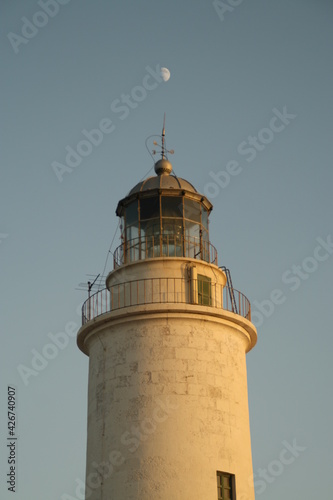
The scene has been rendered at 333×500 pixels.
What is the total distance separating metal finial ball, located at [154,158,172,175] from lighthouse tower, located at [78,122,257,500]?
3.02ft

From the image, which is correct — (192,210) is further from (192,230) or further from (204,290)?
(204,290)

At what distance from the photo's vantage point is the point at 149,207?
21781 mm

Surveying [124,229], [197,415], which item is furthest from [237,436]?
[124,229]

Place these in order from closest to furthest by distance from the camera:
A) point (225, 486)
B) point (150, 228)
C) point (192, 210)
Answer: point (225, 486) < point (150, 228) < point (192, 210)

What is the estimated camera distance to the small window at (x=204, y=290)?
67.8 feet

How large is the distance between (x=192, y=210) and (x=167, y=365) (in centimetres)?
474

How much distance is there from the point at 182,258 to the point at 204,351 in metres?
2.57

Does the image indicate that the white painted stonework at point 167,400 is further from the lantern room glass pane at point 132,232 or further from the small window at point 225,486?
the lantern room glass pane at point 132,232

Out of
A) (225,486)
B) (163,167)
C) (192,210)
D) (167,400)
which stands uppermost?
(163,167)

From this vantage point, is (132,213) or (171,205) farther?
(132,213)

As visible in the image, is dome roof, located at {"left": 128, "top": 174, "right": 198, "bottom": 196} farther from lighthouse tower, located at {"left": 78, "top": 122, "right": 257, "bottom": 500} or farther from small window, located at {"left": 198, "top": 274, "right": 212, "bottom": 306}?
small window, located at {"left": 198, "top": 274, "right": 212, "bottom": 306}

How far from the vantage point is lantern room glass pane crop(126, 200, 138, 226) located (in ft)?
71.8

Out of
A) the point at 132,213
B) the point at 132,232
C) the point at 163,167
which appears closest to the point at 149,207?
the point at 132,213

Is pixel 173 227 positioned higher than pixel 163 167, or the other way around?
pixel 163 167
